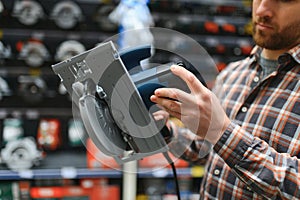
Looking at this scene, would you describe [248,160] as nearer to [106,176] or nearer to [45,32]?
[106,176]

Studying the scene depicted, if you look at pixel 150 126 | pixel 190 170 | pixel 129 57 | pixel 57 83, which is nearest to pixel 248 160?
pixel 150 126

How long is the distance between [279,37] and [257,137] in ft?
0.99

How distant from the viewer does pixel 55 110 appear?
8.14 ft

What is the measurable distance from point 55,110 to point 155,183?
0.77 m

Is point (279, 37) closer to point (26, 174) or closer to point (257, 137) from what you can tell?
point (257, 137)

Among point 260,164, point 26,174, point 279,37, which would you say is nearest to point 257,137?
point 260,164

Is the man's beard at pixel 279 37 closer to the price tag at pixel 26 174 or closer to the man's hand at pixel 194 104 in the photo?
the man's hand at pixel 194 104

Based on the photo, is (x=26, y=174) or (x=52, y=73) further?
(x=52, y=73)

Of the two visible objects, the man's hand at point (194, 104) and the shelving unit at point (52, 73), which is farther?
the shelving unit at point (52, 73)

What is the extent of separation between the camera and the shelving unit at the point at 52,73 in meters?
2.37

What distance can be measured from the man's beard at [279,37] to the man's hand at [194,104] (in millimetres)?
353

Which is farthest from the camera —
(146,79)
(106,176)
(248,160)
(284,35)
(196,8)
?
(196,8)

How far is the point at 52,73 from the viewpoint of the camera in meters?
2.44

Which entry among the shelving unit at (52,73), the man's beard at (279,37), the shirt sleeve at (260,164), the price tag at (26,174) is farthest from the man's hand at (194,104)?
the price tag at (26,174)
